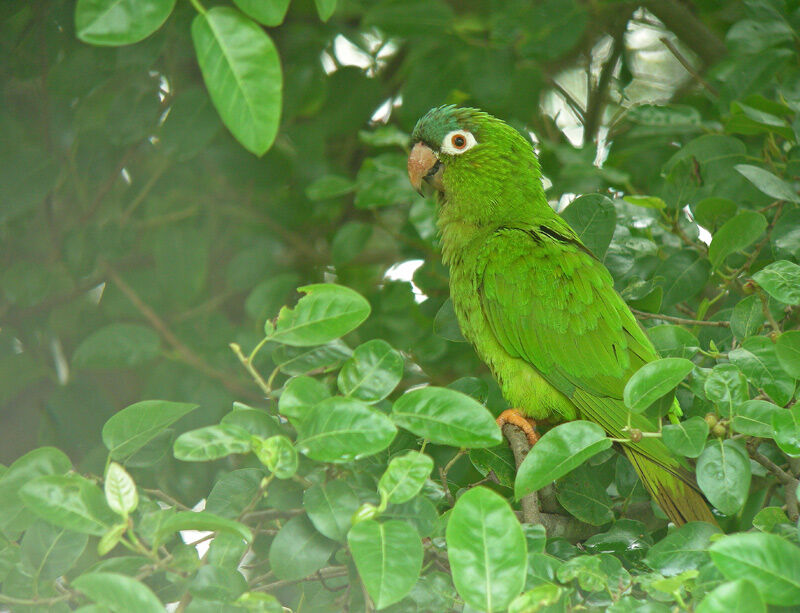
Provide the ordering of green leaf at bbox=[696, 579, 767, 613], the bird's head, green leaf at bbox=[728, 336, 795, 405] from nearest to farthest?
1. green leaf at bbox=[696, 579, 767, 613]
2. green leaf at bbox=[728, 336, 795, 405]
3. the bird's head

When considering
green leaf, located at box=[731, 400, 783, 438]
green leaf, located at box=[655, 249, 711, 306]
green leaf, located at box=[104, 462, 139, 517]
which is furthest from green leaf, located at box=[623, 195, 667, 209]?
green leaf, located at box=[104, 462, 139, 517]

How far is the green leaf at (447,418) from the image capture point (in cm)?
101

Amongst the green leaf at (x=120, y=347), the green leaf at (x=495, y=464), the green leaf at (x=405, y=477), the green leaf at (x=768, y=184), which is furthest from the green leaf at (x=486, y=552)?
the green leaf at (x=120, y=347)

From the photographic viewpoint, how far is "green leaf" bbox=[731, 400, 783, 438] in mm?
1124

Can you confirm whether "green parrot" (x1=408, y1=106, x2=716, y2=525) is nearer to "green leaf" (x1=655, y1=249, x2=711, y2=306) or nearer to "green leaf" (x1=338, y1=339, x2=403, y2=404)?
"green leaf" (x1=655, y1=249, x2=711, y2=306)

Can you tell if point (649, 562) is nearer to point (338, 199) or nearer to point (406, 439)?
point (406, 439)

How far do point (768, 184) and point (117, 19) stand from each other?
131 cm

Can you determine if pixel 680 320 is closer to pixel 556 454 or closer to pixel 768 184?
pixel 768 184

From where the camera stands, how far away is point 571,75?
353 cm

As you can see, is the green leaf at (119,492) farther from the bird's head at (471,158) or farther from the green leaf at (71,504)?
the bird's head at (471,158)

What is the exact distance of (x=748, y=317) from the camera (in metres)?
1.42

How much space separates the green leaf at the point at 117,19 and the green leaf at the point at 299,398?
500 mm

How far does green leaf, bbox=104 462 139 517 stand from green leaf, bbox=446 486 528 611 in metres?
0.40

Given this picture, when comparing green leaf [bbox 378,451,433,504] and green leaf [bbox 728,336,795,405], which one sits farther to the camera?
green leaf [bbox 728,336,795,405]
